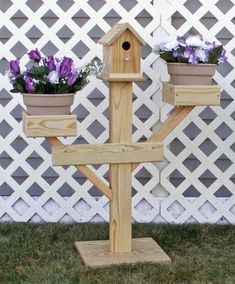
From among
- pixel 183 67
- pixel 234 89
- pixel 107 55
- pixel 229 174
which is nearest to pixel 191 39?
pixel 183 67

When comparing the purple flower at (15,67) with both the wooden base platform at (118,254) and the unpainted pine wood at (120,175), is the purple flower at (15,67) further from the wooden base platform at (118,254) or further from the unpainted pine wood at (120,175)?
the wooden base platform at (118,254)

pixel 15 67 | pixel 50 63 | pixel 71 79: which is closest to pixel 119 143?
pixel 71 79

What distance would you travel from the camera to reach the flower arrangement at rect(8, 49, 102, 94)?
3.11 meters

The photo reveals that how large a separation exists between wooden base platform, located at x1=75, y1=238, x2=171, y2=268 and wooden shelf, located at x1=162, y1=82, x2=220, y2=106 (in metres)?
0.80

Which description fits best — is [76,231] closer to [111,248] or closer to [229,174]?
[111,248]

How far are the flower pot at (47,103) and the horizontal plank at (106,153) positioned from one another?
19cm

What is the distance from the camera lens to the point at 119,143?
332 centimetres

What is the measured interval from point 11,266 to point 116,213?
597 millimetres

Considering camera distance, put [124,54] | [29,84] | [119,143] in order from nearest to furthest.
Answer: [29,84], [124,54], [119,143]

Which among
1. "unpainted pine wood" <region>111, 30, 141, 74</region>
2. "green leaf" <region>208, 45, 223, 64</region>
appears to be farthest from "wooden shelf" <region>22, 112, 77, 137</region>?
"green leaf" <region>208, 45, 223, 64</region>

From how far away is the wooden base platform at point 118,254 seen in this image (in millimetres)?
3334

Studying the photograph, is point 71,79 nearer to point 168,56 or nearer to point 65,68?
point 65,68

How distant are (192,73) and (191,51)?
11cm

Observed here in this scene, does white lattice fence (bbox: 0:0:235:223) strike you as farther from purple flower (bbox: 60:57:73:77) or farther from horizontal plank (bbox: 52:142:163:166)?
purple flower (bbox: 60:57:73:77)
